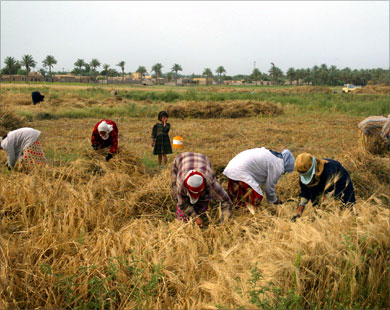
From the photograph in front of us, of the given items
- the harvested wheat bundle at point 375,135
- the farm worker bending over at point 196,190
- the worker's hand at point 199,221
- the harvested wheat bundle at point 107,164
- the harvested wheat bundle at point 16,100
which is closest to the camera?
the farm worker bending over at point 196,190

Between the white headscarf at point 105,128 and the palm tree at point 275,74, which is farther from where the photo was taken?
the palm tree at point 275,74

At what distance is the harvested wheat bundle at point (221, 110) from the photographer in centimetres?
1582

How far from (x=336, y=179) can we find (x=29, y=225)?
10.5 ft

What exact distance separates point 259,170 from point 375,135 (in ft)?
11.8

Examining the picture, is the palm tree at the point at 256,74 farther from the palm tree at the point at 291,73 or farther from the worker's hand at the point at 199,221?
the worker's hand at the point at 199,221

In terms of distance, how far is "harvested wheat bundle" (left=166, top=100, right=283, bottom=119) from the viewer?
15.8 meters

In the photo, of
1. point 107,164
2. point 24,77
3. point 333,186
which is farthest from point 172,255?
point 24,77

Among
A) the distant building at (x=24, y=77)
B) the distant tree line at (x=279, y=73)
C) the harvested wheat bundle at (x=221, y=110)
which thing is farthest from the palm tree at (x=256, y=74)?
the harvested wheat bundle at (x=221, y=110)

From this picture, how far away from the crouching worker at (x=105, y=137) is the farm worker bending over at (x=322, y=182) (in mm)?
3203

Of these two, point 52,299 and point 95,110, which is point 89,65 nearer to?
point 95,110

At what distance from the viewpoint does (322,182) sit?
378 cm

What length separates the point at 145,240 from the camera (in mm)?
3232

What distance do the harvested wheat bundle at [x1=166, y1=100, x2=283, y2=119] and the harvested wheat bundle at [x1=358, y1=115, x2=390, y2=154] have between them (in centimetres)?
943

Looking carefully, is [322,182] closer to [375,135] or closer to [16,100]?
[375,135]
